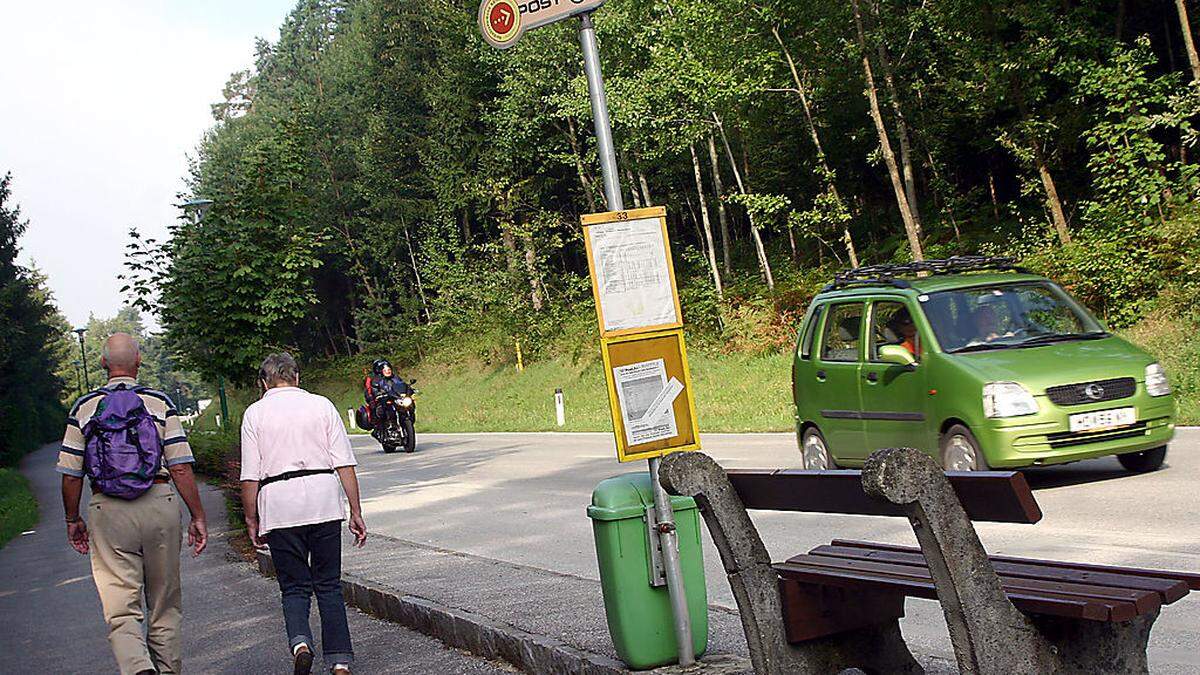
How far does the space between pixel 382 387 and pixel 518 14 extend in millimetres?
22107

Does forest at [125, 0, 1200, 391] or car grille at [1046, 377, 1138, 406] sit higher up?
forest at [125, 0, 1200, 391]

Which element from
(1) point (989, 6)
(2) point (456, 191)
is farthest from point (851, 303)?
(2) point (456, 191)

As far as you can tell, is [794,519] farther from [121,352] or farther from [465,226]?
[465,226]

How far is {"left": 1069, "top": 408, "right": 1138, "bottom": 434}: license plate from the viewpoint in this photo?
996cm

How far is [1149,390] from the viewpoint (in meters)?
10.2

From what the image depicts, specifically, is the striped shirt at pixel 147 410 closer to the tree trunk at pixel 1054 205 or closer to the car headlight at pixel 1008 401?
the car headlight at pixel 1008 401

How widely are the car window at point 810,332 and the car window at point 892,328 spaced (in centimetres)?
83

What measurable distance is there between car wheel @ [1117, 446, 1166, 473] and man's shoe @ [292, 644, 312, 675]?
7.40 m

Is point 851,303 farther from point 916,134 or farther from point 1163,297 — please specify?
point 916,134

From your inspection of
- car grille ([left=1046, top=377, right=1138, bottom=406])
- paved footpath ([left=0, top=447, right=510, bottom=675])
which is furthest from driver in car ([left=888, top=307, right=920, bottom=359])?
paved footpath ([left=0, top=447, right=510, bottom=675])

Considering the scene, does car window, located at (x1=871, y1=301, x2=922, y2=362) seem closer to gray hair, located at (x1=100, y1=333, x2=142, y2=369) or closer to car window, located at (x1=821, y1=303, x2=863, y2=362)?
car window, located at (x1=821, y1=303, x2=863, y2=362)

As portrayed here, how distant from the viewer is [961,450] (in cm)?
1033

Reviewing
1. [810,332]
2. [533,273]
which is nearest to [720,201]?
[533,273]

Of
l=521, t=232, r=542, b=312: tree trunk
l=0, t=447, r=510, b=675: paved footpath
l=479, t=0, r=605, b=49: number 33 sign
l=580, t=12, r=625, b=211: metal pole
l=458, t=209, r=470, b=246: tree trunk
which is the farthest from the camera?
l=458, t=209, r=470, b=246: tree trunk
